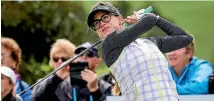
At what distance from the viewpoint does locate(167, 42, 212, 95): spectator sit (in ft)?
16.2

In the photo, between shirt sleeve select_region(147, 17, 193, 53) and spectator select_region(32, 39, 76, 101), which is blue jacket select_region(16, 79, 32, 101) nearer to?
spectator select_region(32, 39, 76, 101)

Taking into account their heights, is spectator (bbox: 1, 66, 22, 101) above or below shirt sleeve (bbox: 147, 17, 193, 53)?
above

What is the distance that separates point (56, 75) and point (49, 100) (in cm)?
25

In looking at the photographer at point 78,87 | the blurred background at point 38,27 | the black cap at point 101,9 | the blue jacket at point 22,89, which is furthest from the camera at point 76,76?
the blurred background at point 38,27

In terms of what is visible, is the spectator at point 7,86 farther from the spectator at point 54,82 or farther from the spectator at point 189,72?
the spectator at point 189,72

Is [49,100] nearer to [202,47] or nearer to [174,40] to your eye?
[202,47]

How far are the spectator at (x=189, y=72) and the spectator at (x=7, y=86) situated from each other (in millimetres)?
1288

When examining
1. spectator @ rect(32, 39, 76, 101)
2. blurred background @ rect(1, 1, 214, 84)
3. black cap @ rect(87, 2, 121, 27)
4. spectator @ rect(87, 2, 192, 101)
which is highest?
blurred background @ rect(1, 1, 214, 84)

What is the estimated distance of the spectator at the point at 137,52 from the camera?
127 inches

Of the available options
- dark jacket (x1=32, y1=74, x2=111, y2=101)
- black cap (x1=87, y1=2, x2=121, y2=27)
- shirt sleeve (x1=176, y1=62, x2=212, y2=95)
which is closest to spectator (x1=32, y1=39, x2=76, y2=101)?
dark jacket (x1=32, y1=74, x2=111, y2=101)

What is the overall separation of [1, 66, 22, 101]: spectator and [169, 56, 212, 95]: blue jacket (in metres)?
1.30

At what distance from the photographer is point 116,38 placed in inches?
131

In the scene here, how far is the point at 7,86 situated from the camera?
5152mm

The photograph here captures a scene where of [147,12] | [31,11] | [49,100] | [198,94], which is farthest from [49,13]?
[147,12]
